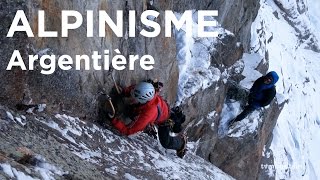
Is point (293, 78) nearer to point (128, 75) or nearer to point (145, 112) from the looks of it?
point (128, 75)

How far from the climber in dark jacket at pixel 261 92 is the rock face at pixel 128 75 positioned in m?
0.80

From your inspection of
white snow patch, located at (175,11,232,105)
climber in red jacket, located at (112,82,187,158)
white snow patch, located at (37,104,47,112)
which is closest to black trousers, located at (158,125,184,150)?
climber in red jacket, located at (112,82,187,158)

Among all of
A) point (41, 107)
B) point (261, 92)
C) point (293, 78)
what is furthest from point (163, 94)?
point (293, 78)

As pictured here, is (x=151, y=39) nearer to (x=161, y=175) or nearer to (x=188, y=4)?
(x=161, y=175)

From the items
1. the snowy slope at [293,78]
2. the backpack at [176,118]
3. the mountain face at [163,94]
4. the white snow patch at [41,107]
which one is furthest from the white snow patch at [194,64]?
the snowy slope at [293,78]

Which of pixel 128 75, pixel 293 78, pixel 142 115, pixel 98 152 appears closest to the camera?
pixel 98 152

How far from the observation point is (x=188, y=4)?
13398 mm

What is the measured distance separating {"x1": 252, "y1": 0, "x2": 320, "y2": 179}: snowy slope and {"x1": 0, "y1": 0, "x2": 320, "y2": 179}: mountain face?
0.48 ft

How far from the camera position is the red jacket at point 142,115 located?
7.79 m

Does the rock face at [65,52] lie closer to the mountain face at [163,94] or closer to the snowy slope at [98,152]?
the mountain face at [163,94]

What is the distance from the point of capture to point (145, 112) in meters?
7.85

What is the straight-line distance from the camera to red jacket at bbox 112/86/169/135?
7793 millimetres

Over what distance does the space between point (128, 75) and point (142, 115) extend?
1.16 meters

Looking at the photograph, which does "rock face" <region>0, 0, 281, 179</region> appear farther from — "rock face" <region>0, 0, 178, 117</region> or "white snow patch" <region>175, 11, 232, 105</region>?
"white snow patch" <region>175, 11, 232, 105</region>
